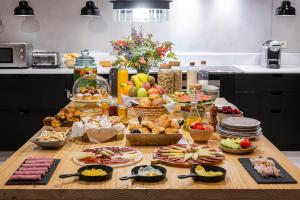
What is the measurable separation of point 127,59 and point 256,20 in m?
2.87

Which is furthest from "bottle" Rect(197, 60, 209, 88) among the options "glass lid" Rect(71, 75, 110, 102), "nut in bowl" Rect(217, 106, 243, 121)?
"nut in bowl" Rect(217, 106, 243, 121)

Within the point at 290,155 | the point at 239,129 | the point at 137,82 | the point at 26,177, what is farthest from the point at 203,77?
the point at 26,177

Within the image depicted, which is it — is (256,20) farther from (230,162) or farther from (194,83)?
(230,162)

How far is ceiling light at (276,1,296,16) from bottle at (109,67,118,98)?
283cm

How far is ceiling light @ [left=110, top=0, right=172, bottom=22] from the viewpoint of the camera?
2.96m

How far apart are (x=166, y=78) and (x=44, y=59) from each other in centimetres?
251

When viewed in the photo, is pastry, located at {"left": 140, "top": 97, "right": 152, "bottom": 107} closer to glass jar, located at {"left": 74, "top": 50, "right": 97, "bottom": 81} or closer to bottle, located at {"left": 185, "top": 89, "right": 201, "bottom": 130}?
bottle, located at {"left": 185, "top": 89, "right": 201, "bottom": 130}

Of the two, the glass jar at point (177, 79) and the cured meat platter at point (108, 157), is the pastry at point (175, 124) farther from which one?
the glass jar at point (177, 79)

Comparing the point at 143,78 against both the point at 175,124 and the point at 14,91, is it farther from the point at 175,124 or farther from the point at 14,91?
the point at 14,91

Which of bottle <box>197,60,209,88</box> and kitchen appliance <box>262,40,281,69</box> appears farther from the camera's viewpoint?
kitchen appliance <box>262,40,281,69</box>

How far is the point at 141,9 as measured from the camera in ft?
10.2

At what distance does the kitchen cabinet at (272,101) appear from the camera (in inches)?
223

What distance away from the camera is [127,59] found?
3.99 m
